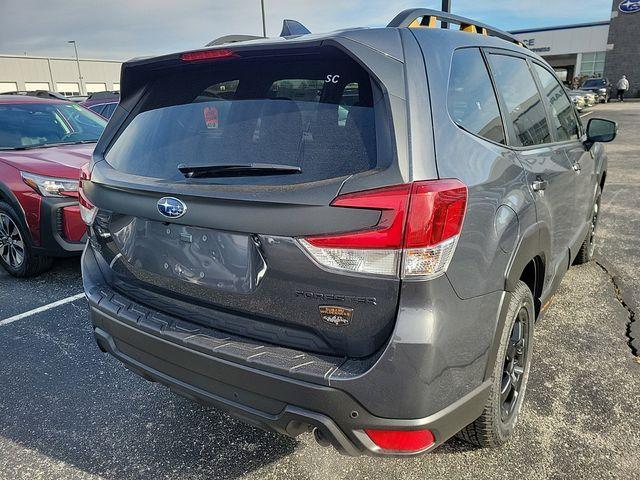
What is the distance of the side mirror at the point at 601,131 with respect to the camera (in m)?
3.61

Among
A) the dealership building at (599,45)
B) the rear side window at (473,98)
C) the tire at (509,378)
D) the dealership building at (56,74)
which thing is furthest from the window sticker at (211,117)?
the dealership building at (56,74)

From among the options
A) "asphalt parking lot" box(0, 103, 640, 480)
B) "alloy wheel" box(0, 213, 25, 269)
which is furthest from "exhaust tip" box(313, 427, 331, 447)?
"alloy wheel" box(0, 213, 25, 269)

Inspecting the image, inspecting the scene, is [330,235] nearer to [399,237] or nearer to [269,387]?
[399,237]

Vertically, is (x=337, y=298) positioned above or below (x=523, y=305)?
above

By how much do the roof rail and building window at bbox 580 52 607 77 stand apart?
51893 millimetres

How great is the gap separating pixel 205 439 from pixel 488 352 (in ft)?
4.83

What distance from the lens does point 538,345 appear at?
3.29 m

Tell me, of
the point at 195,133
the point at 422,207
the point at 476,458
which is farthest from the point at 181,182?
the point at 476,458

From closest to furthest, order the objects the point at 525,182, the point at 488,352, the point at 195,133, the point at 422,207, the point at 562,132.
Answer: the point at 422,207 < the point at 488,352 < the point at 195,133 < the point at 525,182 < the point at 562,132

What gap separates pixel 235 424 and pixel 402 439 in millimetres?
1181

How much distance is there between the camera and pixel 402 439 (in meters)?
1.71

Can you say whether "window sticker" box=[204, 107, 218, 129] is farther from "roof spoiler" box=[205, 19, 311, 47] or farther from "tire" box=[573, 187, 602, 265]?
"tire" box=[573, 187, 602, 265]

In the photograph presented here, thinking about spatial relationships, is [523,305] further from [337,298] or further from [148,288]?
[148,288]

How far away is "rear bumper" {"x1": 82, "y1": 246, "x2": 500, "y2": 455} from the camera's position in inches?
65.1
